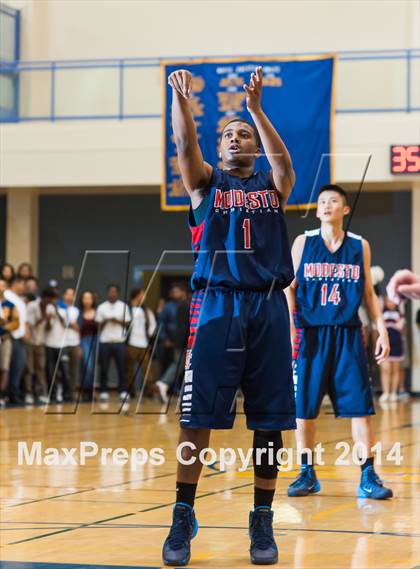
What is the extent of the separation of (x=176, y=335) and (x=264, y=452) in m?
12.2

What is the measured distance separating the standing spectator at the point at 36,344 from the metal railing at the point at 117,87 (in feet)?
13.2

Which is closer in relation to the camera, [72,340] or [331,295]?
[331,295]

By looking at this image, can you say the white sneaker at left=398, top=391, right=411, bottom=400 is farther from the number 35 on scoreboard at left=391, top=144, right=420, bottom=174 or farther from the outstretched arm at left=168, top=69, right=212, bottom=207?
the outstretched arm at left=168, top=69, right=212, bottom=207

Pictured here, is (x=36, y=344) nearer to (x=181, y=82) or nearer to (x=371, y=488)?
(x=371, y=488)

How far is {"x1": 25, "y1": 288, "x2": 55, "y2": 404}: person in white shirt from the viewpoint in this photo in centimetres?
1498

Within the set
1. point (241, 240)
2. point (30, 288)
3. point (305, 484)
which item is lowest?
point (305, 484)

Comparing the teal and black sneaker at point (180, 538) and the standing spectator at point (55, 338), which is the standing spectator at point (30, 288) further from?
the teal and black sneaker at point (180, 538)

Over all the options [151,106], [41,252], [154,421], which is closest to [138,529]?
[154,421]

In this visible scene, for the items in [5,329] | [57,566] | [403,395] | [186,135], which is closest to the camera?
[57,566]

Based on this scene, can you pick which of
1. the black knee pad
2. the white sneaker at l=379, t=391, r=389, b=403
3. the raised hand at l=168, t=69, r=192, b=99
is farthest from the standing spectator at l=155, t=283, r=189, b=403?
the raised hand at l=168, t=69, r=192, b=99

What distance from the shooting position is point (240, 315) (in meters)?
4.30

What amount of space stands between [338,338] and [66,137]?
12240 mm

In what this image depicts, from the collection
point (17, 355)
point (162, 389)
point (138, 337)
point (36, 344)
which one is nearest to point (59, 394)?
point (36, 344)

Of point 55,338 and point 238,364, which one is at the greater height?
point 238,364
